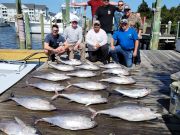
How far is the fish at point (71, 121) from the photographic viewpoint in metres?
3.67

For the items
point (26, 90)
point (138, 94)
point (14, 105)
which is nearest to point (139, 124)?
point (138, 94)

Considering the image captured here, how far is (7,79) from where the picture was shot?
5.99m

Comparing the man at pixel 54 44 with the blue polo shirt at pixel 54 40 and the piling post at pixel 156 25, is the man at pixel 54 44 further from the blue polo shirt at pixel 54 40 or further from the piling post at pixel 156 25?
the piling post at pixel 156 25

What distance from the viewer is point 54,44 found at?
7.86 metres

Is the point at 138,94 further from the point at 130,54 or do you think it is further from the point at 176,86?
the point at 130,54

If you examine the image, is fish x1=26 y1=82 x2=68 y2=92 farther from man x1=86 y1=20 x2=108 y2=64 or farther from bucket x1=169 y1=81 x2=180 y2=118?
man x1=86 y1=20 x2=108 y2=64

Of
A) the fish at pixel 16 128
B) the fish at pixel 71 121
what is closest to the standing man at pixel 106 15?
the fish at pixel 71 121

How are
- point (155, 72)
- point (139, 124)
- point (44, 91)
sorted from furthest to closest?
point (155, 72) → point (44, 91) → point (139, 124)

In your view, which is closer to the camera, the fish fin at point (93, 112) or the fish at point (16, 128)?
the fish at point (16, 128)

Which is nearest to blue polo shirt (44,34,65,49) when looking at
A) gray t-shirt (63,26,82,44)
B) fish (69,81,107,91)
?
gray t-shirt (63,26,82,44)

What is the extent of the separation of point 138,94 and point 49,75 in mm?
2067

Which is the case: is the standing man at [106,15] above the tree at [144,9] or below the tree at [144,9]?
below

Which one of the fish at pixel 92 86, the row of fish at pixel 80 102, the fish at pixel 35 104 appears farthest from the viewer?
the fish at pixel 92 86

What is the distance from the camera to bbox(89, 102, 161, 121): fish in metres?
4.01
